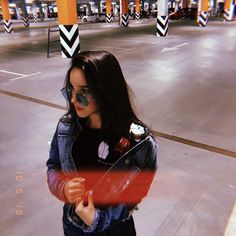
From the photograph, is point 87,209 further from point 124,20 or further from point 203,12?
point 124,20

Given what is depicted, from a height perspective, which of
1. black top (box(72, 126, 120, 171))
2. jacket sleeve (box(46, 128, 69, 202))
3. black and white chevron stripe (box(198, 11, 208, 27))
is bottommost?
black and white chevron stripe (box(198, 11, 208, 27))

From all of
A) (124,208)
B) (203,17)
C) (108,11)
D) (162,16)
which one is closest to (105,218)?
(124,208)

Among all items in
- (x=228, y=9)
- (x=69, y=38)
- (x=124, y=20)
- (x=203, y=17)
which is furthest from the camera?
(x=228, y=9)

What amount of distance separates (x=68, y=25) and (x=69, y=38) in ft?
1.40

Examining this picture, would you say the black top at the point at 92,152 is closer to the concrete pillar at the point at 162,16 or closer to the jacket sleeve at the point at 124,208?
the jacket sleeve at the point at 124,208

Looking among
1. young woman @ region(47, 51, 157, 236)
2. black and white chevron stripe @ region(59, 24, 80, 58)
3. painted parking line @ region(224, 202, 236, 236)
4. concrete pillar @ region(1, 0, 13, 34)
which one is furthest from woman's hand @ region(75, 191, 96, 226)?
Answer: concrete pillar @ region(1, 0, 13, 34)

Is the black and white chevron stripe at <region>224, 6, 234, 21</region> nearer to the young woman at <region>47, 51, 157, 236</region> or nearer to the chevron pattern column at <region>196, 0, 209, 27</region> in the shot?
the chevron pattern column at <region>196, 0, 209, 27</region>

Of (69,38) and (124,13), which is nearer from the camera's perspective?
(69,38)

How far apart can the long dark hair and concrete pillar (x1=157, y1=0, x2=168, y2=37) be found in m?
13.5

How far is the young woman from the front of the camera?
3.34 feet

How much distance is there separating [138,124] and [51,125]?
275 cm

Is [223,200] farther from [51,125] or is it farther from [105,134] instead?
[51,125]

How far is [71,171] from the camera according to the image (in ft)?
3.76

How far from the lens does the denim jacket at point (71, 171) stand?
1028mm
